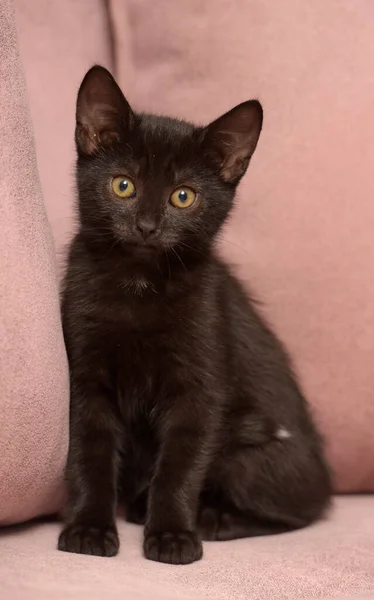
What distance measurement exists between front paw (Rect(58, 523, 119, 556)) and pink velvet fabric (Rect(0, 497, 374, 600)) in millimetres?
18

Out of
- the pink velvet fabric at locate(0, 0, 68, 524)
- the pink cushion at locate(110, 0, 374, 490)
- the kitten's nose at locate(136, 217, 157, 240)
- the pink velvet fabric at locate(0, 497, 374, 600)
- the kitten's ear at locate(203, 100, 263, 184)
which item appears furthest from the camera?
the pink cushion at locate(110, 0, 374, 490)

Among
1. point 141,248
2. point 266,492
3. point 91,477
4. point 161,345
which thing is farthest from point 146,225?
point 266,492

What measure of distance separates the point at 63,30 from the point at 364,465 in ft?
3.41

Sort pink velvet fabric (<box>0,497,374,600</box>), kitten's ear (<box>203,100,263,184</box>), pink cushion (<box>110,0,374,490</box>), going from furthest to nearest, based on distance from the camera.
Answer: pink cushion (<box>110,0,374,490</box>) < kitten's ear (<box>203,100,263,184</box>) < pink velvet fabric (<box>0,497,374,600</box>)

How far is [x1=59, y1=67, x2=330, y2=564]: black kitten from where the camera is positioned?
131 cm

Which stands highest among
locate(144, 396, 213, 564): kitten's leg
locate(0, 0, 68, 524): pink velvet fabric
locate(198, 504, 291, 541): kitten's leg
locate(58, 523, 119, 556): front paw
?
locate(0, 0, 68, 524): pink velvet fabric

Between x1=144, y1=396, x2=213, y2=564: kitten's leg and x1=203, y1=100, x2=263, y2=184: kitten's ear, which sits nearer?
x1=144, y1=396, x2=213, y2=564: kitten's leg

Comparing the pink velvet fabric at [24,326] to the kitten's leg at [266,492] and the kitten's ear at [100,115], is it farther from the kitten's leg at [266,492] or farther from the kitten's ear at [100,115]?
the kitten's leg at [266,492]

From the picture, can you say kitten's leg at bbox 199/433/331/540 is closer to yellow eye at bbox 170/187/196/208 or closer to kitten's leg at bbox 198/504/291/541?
kitten's leg at bbox 198/504/291/541

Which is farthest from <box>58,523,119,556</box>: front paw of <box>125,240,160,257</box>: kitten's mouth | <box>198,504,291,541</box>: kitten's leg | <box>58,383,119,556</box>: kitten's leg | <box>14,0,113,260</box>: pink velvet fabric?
<box>14,0,113,260</box>: pink velvet fabric

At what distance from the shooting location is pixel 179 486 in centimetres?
129

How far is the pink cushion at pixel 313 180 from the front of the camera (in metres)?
1.58

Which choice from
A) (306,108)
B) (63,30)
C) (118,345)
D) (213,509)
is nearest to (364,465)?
(213,509)

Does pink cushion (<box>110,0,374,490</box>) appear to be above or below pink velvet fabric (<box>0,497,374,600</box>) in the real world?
above
